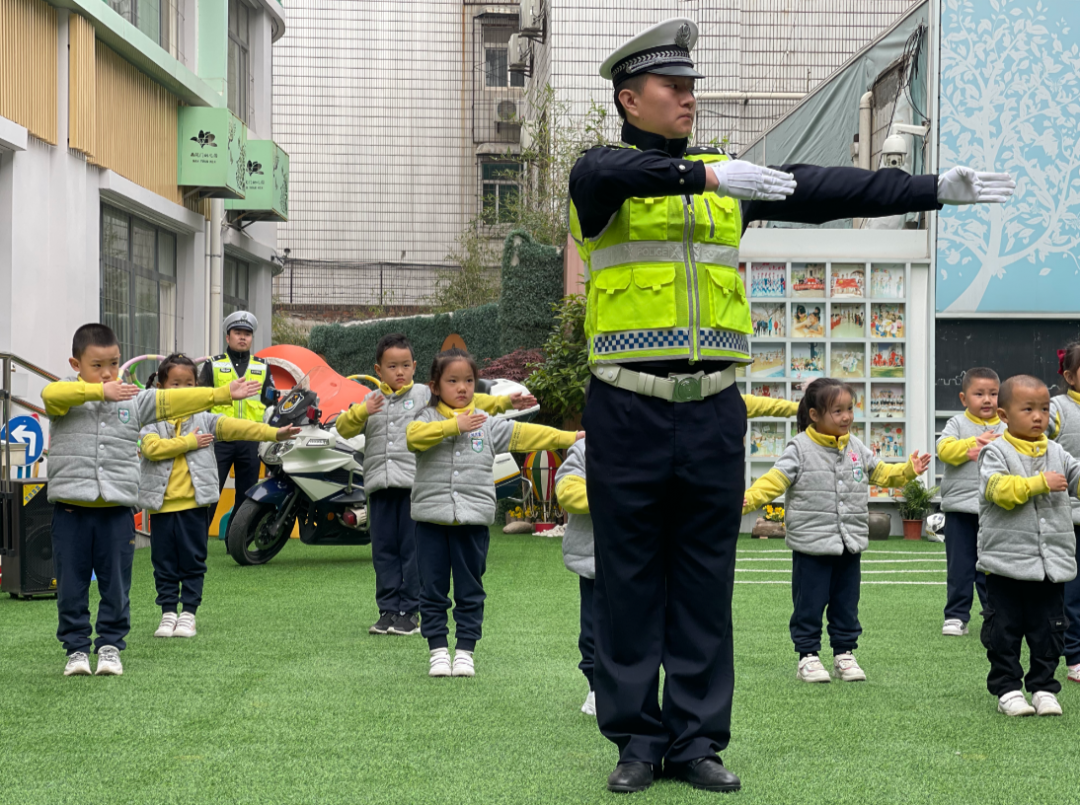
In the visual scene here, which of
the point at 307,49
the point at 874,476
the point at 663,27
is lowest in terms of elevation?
the point at 874,476

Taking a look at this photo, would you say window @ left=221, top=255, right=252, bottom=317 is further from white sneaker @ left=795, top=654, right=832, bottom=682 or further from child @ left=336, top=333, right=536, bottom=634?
white sneaker @ left=795, top=654, right=832, bottom=682

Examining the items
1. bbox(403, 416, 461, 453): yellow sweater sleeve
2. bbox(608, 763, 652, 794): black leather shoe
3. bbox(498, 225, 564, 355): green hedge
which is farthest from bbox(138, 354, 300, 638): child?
bbox(498, 225, 564, 355): green hedge

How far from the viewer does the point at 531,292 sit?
700 inches

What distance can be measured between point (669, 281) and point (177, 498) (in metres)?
4.14

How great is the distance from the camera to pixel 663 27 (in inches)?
132

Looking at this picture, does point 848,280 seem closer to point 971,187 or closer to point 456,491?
point 456,491

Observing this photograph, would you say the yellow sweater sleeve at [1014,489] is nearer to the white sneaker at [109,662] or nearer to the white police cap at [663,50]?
the white police cap at [663,50]

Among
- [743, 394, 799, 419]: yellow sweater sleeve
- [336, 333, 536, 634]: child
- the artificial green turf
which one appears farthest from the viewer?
[336, 333, 536, 634]: child

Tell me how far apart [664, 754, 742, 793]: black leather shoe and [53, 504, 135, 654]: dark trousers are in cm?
291

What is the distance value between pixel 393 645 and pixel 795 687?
197cm

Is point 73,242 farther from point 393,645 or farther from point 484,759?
point 484,759

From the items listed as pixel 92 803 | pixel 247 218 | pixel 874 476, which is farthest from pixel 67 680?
pixel 247 218

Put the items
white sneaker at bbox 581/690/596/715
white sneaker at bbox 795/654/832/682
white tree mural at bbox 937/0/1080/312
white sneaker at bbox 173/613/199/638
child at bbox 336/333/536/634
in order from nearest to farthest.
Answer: white sneaker at bbox 581/690/596/715
white sneaker at bbox 795/654/832/682
white sneaker at bbox 173/613/199/638
child at bbox 336/333/536/634
white tree mural at bbox 937/0/1080/312

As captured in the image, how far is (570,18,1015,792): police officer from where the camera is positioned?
133 inches
